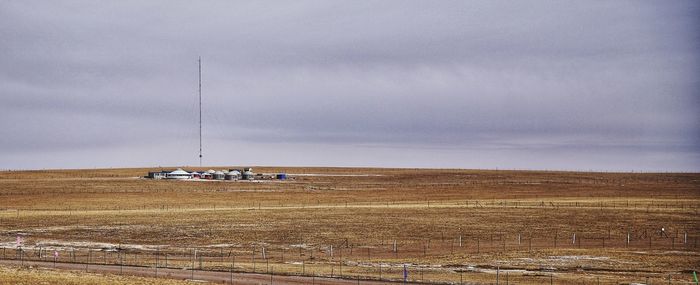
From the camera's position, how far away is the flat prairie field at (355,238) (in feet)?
174

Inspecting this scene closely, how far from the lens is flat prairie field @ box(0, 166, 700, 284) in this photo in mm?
52938

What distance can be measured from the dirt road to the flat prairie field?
2.19 ft

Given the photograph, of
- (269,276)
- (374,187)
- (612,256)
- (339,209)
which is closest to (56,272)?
(269,276)

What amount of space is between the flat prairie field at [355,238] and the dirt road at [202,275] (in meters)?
0.67

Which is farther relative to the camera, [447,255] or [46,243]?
[46,243]

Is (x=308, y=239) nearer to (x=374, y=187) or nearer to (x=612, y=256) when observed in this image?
(x=612, y=256)

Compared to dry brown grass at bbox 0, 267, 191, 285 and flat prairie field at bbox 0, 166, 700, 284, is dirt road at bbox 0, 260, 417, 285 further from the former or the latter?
dry brown grass at bbox 0, 267, 191, 285

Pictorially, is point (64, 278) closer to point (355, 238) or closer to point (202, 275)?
point (202, 275)

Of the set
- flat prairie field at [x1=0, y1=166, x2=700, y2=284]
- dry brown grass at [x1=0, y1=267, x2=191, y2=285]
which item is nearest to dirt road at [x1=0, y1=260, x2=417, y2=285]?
flat prairie field at [x1=0, y1=166, x2=700, y2=284]

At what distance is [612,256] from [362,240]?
80.8 feet

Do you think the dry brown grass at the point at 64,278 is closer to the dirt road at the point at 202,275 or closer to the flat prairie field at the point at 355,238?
the flat prairie field at the point at 355,238

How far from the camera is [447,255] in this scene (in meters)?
63.9

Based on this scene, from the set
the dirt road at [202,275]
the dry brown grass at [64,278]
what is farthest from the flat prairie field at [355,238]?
the dirt road at [202,275]

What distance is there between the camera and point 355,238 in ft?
249
